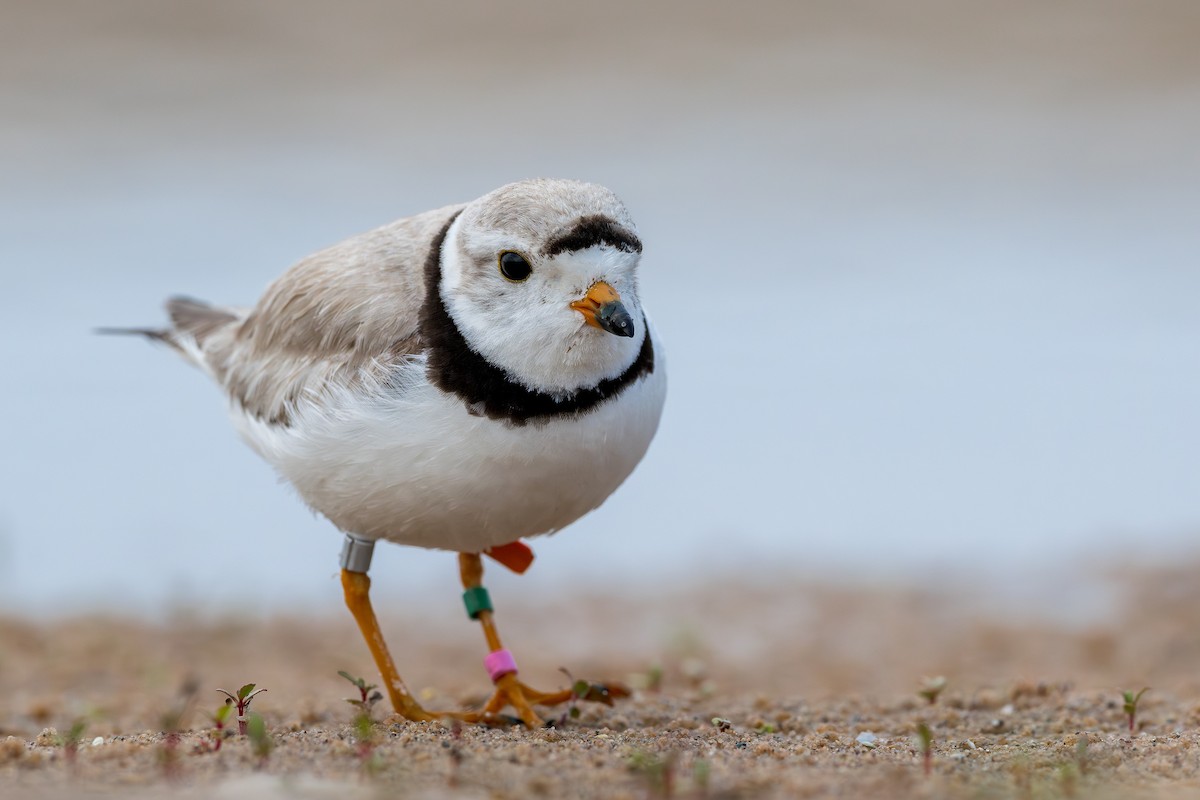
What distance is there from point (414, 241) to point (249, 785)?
2138 mm

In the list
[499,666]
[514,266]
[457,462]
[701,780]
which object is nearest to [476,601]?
[499,666]

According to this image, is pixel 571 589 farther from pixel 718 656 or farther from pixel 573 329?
pixel 573 329

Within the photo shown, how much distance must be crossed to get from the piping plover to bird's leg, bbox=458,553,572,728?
0.05 meters

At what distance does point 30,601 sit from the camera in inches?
329

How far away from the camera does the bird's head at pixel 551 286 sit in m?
3.90

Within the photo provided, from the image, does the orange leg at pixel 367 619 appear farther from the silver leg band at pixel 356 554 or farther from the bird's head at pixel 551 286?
the bird's head at pixel 551 286

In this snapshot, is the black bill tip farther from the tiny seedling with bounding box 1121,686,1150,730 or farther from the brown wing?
the tiny seedling with bounding box 1121,686,1150,730

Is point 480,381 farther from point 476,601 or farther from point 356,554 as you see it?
point 476,601

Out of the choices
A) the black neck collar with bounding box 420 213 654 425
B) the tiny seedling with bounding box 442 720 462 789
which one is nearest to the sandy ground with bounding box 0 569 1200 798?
the tiny seedling with bounding box 442 720 462 789

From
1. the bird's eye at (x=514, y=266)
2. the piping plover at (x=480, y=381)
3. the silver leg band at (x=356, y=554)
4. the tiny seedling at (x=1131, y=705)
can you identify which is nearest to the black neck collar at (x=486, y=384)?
the piping plover at (x=480, y=381)

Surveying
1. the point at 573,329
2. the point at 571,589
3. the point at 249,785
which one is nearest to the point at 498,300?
the point at 573,329

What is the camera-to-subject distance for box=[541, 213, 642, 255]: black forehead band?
12.8ft

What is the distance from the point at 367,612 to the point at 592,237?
1736mm

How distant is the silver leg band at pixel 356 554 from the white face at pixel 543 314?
1046mm
